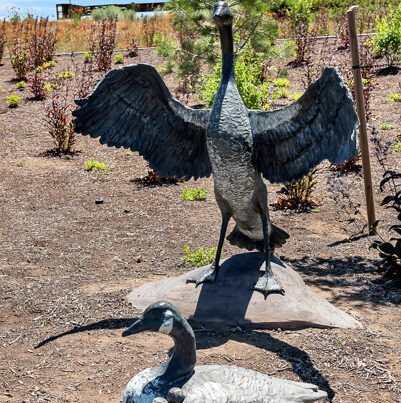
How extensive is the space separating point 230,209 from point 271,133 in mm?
680

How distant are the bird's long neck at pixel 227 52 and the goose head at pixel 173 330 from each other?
200 cm

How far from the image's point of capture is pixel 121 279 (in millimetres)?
5480

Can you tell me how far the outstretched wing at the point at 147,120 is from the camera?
4.24 m

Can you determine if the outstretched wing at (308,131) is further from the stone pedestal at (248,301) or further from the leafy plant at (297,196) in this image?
the leafy plant at (297,196)

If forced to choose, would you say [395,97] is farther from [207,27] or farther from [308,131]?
[308,131]

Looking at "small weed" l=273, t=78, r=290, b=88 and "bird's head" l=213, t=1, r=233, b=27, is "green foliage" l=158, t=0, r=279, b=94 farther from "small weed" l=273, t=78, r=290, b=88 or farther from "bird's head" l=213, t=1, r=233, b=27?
"bird's head" l=213, t=1, r=233, b=27

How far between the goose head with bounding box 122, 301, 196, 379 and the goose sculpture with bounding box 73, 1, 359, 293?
1.61 meters

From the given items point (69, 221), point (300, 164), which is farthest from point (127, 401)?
A: point (69, 221)

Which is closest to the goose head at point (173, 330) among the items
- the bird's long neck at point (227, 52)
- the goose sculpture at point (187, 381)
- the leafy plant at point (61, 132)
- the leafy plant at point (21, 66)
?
the goose sculpture at point (187, 381)

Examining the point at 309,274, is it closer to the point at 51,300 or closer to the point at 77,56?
the point at 51,300

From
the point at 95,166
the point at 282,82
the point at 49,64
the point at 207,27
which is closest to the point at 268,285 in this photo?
the point at 95,166

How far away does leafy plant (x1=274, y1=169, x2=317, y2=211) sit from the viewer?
24.7 ft

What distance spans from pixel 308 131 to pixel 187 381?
211 centimetres

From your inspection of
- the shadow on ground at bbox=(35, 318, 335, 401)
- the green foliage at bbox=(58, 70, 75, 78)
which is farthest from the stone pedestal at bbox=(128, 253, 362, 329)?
the green foliage at bbox=(58, 70, 75, 78)
